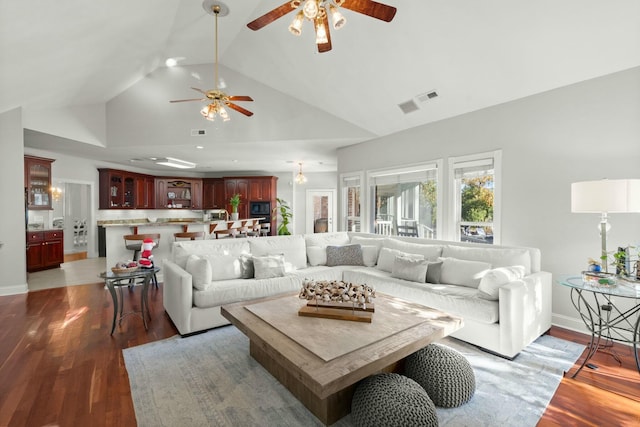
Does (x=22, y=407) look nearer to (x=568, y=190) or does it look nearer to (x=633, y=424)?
(x=633, y=424)

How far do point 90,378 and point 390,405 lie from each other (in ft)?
7.53

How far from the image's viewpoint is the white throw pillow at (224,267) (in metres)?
3.52

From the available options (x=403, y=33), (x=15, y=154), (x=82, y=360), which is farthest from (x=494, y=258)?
(x=15, y=154)

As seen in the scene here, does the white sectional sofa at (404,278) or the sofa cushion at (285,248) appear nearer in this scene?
the white sectional sofa at (404,278)

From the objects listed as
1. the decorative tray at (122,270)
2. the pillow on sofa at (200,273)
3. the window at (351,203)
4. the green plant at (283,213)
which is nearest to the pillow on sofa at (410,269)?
the pillow on sofa at (200,273)

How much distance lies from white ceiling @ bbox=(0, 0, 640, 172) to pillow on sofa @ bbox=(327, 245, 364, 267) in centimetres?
211

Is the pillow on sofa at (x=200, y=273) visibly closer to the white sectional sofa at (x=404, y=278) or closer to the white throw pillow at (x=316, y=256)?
the white sectional sofa at (x=404, y=278)

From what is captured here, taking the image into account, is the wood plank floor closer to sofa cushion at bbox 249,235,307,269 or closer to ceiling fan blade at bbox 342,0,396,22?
sofa cushion at bbox 249,235,307,269

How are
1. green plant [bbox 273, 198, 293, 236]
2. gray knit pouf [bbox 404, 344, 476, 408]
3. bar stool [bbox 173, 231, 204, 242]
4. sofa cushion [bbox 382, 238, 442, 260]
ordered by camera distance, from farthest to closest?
green plant [bbox 273, 198, 293, 236]
bar stool [bbox 173, 231, 204, 242]
sofa cushion [bbox 382, 238, 442, 260]
gray knit pouf [bbox 404, 344, 476, 408]

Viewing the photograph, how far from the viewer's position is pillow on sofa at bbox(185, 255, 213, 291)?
126 inches

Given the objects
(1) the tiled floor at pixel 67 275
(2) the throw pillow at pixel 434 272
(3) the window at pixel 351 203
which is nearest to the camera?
(2) the throw pillow at pixel 434 272

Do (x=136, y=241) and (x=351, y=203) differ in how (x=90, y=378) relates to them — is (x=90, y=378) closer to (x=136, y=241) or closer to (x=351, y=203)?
(x=136, y=241)

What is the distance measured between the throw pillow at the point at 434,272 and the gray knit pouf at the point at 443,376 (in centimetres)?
144

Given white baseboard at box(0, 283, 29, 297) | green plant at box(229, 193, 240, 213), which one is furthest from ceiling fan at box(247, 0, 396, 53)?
green plant at box(229, 193, 240, 213)
